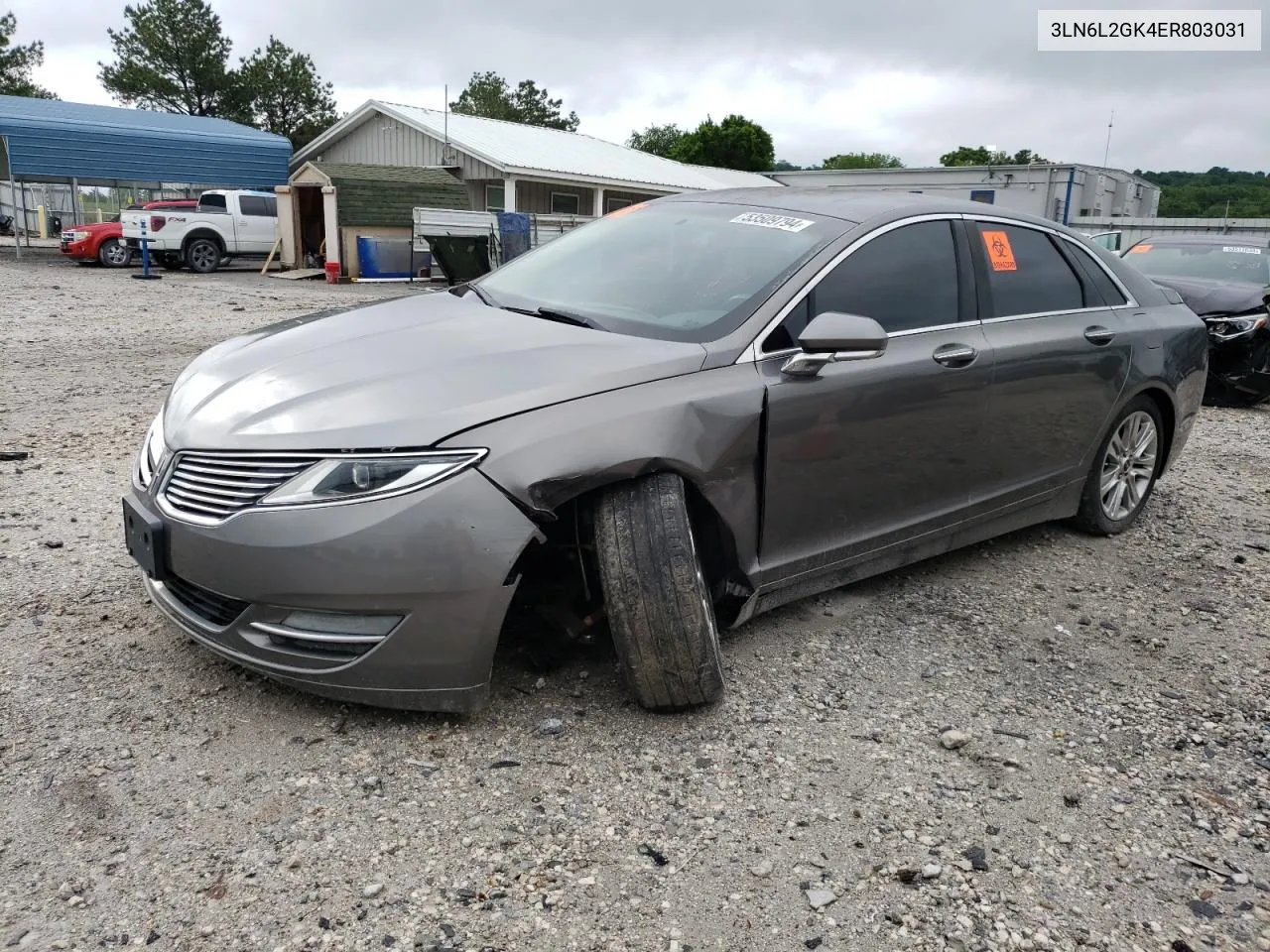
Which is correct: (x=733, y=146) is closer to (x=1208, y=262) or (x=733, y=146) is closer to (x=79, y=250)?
(x=79, y=250)

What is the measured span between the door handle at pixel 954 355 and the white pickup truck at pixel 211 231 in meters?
19.1

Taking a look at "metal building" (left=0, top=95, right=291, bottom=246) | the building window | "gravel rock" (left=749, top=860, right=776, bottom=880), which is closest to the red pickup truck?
"metal building" (left=0, top=95, right=291, bottom=246)

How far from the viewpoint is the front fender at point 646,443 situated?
2.59 m

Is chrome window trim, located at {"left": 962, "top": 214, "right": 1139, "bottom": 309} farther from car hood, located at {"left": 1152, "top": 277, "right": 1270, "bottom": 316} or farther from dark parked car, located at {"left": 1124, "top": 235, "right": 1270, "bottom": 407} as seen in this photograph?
dark parked car, located at {"left": 1124, "top": 235, "right": 1270, "bottom": 407}

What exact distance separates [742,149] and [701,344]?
50807 mm

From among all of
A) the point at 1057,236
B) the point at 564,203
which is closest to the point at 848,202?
the point at 1057,236

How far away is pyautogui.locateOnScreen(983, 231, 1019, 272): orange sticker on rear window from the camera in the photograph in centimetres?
395

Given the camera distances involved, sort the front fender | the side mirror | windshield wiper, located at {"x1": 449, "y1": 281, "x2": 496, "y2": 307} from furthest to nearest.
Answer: windshield wiper, located at {"x1": 449, "y1": 281, "x2": 496, "y2": 307} → the side mirror → the front fender

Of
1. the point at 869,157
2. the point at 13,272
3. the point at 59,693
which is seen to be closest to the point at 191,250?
the point at 13,272

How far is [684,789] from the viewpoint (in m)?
2.61

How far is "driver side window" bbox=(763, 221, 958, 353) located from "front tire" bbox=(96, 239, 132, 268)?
21.1 metres

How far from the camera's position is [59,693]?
113 inches

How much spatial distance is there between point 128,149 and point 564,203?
11347 millimetres

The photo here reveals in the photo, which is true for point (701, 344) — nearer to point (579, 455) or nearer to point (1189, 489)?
point (579, 455)
